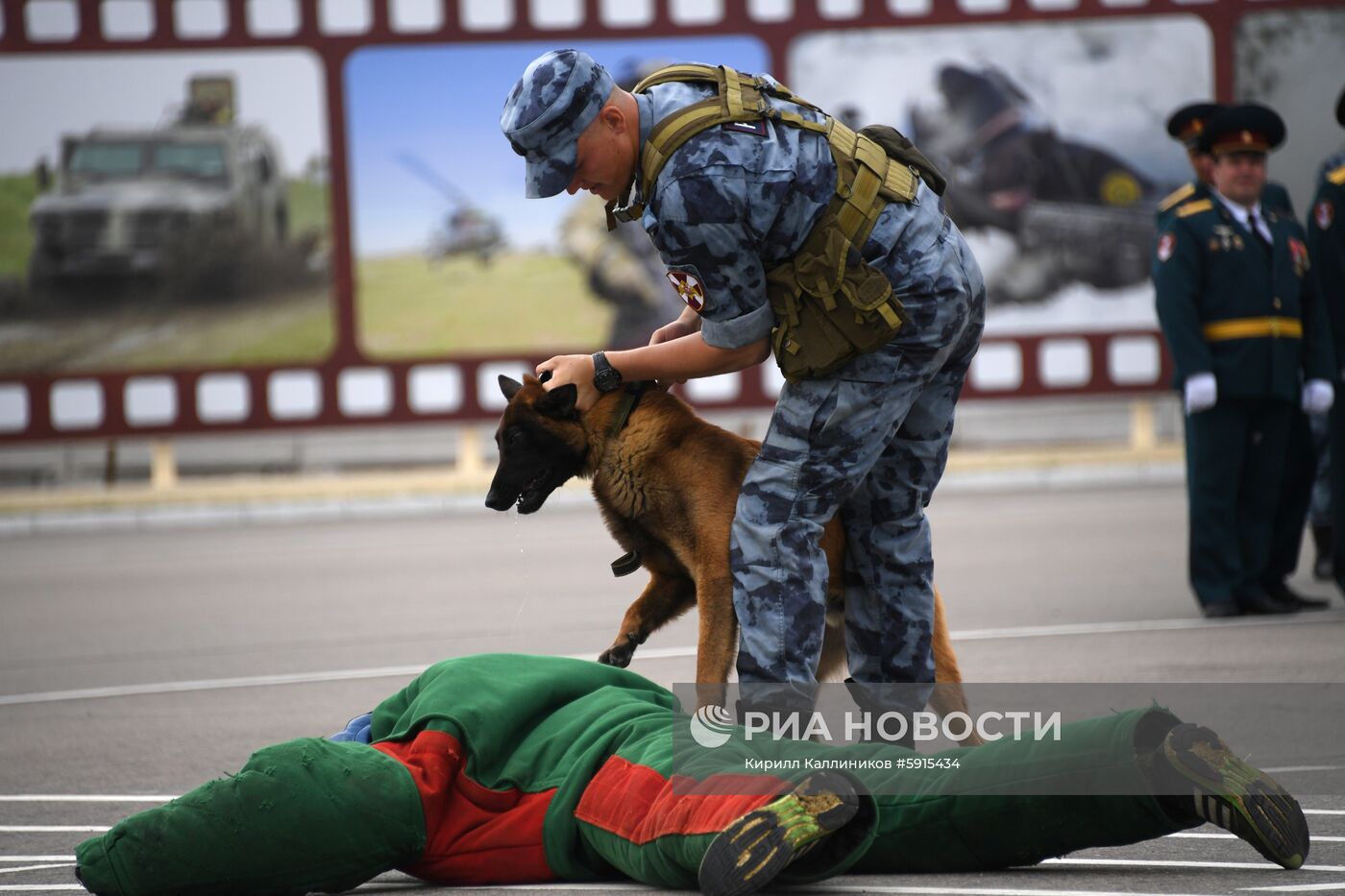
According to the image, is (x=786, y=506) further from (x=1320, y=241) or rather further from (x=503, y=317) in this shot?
(x=503, y=317)

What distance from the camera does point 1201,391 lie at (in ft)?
28.8

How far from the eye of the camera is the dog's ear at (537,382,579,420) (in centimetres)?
498

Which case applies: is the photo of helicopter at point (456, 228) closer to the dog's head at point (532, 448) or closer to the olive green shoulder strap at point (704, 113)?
the dog's head at point (532, 448)

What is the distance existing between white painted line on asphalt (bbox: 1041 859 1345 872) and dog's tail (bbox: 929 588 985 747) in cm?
91

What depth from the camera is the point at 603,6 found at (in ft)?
60.2

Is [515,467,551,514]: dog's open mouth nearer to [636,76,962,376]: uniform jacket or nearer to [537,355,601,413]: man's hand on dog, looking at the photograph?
A: [537,355,601,413]: man's hand on dog

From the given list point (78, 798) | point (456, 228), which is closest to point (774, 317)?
point (78, 798)

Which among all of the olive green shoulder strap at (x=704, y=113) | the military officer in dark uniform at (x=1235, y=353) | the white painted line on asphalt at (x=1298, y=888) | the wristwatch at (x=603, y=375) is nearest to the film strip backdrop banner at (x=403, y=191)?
the military officer in dark uniform at (x=1235, y=353)

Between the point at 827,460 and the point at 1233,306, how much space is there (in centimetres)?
504

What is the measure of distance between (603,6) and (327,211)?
3.39 metres

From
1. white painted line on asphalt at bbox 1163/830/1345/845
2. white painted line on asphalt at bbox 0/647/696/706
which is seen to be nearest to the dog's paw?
white painted line on asphalt at bbox 1163/830/1345/845

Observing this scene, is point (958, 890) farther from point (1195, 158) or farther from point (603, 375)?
point (1195, 158)

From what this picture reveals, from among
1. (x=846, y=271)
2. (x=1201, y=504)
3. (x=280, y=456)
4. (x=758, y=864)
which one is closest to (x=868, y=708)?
(x=846, y=271)

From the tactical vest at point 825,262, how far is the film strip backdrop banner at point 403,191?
1370 cm
